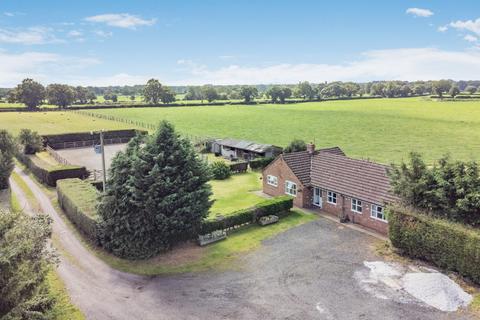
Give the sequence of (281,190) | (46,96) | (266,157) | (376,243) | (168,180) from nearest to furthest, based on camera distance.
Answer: (168,180) < (376,243) < (281,190) < (266,157) < (46,96)

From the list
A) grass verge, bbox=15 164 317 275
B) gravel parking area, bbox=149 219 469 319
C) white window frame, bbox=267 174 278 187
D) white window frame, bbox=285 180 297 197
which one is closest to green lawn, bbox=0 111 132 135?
white window frame, bbox=267 174 278 187

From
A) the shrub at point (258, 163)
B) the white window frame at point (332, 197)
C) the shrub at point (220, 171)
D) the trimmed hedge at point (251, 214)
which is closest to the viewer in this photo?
the trimmed hedge at point (251, 214)

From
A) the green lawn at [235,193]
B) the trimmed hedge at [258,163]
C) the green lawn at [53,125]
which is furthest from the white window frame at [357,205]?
the green lawn at [53,125]

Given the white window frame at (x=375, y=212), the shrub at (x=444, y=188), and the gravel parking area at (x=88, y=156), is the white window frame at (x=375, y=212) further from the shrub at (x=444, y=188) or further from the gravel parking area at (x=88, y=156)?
the gravel parking area at (x=88, y=156)

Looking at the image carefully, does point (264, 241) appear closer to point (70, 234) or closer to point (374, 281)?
point (374, 281)

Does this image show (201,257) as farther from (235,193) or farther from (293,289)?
(235,193)

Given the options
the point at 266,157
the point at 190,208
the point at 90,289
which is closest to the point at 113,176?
the point at 190,208
